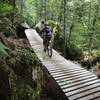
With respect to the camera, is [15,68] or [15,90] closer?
[15,90]

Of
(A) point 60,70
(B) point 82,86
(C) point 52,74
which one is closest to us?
(B) point 82,86

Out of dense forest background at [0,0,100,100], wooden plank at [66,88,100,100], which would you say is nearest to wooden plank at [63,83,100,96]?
wooden plank at [66,88,100,100]

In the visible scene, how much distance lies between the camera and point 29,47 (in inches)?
283

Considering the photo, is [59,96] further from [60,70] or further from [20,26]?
[20,26]

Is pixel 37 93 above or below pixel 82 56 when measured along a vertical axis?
above

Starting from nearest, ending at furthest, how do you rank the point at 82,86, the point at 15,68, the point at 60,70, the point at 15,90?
the point at 15,90, the point at 15,68, the point at 82,86, the point at 60,70

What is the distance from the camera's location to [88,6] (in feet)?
54.9

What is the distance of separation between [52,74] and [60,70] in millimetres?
802

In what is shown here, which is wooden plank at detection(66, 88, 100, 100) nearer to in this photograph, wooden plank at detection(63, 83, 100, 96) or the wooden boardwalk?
the wooden boardwalk

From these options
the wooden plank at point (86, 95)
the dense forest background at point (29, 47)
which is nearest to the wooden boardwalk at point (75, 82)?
the wooden plank at point (86, 95)

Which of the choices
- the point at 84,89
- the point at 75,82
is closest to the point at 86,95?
the point at 84,89

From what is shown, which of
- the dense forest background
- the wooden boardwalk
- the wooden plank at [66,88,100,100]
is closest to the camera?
the dense forest background

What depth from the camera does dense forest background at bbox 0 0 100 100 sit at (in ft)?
12.9

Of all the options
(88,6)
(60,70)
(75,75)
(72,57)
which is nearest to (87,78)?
(75,75)
